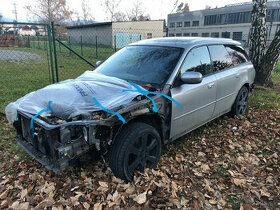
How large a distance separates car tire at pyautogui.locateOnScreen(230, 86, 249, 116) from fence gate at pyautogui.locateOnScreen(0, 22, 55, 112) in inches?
183

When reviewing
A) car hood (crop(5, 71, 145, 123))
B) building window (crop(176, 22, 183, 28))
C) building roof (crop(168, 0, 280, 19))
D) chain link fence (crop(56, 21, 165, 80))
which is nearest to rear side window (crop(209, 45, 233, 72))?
car hood (crop(5, 71, 145, 123))

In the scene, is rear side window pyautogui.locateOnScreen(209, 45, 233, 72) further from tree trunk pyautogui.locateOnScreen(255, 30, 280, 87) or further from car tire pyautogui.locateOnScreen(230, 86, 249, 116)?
tree trunk pyautogui.locateOnScreen(255, 30, 280, 87)

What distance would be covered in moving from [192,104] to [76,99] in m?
1.77

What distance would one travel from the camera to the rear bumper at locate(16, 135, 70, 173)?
2404 millimetres

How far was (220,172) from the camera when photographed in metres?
3.32

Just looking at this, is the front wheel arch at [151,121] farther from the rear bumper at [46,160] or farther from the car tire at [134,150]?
the rear bumper at [46,160]

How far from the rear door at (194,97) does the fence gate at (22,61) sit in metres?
3.82

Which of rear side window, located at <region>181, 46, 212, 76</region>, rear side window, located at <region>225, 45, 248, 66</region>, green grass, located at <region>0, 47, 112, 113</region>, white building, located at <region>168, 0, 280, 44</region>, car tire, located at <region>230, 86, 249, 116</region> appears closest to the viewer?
rear side window, located at <region>181, 46, 212, 76</region>

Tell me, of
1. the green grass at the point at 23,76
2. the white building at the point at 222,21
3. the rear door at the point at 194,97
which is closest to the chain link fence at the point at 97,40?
the green grass at the point at 23,76

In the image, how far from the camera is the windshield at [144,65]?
333 cm

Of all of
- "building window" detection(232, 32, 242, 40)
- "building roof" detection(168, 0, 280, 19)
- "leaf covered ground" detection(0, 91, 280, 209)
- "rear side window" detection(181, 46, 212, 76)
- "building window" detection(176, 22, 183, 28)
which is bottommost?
"leaf covered ground" detection(0, 91, 280, 209)

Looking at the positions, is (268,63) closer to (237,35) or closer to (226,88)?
(226,88)

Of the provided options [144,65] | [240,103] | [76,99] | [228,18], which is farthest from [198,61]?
[228,18]

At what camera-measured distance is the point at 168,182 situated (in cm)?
292
